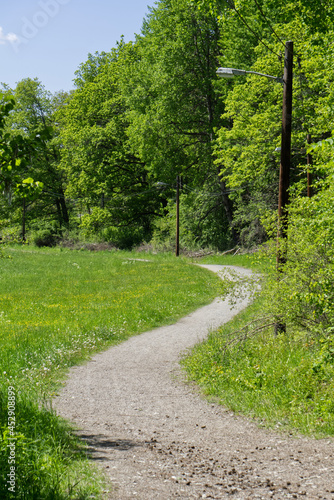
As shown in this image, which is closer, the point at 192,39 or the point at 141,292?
the point at 141,292

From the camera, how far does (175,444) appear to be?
6.00m

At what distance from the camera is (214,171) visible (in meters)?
40.6

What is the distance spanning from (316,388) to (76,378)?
4.24m

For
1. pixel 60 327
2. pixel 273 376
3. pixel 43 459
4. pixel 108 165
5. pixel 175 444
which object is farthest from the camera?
pixel 108 165

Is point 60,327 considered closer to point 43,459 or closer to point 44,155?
point 43,459

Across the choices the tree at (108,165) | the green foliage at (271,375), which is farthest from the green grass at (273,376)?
the tree at (108,165)

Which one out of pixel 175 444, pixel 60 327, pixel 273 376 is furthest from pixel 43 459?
pixel 60 327

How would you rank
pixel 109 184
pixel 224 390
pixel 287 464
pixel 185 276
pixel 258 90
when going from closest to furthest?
1. pixel 287 464
2. pixel 224 390
3. pixel 185 276
4. pixel 258 90
5. pixel 109 184

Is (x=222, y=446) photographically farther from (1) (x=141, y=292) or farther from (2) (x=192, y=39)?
(2) (x=192, y=39)

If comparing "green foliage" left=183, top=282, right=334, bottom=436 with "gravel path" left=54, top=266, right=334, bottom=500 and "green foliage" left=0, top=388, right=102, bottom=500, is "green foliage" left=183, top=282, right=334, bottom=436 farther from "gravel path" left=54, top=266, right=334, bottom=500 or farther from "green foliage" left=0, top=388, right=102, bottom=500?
"green foliage" left=0, top=388, right=102, bottom=500

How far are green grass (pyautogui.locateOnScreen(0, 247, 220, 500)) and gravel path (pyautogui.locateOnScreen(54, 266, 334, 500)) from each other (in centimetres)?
39

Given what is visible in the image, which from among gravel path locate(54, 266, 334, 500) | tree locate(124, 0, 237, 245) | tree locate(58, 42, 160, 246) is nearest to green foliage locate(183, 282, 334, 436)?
gravel path locate(54, 266, 334, 500)

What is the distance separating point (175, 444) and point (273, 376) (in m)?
2.54

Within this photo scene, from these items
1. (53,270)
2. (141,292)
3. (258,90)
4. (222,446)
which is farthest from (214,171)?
(222,446)
